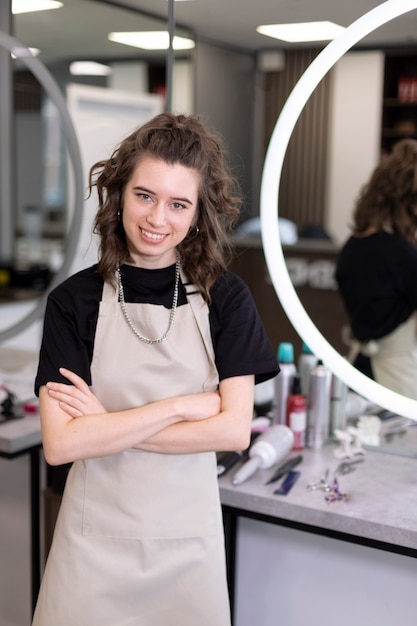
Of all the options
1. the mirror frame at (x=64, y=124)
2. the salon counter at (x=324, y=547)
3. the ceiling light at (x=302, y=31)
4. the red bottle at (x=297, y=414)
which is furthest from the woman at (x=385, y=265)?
the mirror frame at (x=64, y=124)

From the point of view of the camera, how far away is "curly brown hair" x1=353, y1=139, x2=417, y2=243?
7.57 ft

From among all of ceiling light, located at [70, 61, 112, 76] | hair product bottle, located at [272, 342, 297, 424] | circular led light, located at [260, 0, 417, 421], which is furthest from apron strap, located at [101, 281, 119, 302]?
ceiling light, located at [70, 61, 112, 76]

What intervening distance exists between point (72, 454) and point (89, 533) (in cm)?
17

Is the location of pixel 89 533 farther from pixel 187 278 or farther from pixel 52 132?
pixel 52 132

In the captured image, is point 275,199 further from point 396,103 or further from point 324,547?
point 396,103

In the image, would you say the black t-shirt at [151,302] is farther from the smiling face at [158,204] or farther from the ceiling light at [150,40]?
the ceiling light at [150,40]

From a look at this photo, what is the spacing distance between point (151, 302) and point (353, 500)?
21.5 inches

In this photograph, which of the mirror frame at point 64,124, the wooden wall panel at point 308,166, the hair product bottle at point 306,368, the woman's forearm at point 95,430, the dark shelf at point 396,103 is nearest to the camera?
the woman's forearm at point 95,430

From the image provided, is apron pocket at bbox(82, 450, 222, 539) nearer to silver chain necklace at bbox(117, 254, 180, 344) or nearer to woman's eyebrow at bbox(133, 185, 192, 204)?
silver chain necklace at bbox(117, 254, 180, 344)

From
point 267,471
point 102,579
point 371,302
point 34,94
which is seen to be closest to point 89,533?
point 102,579

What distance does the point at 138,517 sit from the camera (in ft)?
4.23

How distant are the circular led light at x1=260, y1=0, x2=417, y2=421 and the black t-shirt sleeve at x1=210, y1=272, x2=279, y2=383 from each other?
24 cm

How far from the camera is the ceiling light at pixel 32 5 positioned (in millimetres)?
2152

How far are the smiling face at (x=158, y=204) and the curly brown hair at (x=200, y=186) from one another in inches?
0.6
